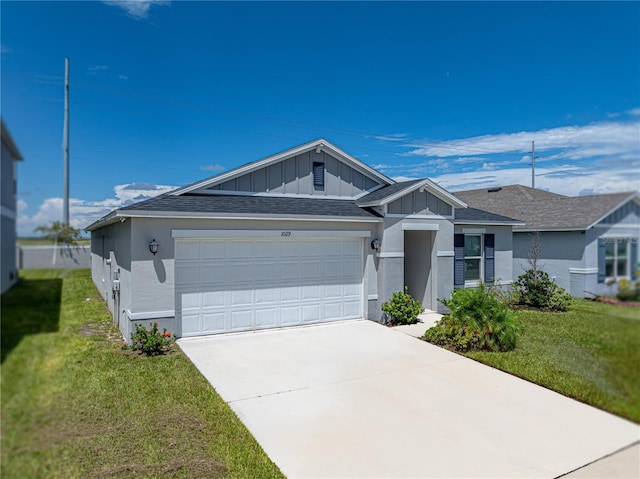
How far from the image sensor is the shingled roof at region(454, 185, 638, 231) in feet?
3.36

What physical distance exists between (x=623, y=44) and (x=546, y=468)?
3.90 meters

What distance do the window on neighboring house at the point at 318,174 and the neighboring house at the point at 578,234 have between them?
9865 millimetres

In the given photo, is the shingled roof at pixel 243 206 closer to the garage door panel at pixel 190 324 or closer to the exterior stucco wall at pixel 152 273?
the exterior stucco wall at pixel 152 273

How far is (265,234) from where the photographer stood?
30.6ft

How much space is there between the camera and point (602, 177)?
1.01m

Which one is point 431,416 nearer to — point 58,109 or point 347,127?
point 347,127

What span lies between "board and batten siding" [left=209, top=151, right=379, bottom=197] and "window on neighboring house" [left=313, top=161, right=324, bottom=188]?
0.09m

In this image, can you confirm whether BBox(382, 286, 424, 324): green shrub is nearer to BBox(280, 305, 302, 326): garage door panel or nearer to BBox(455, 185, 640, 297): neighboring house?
BBox(280, 305, 302, 326): garage door panel

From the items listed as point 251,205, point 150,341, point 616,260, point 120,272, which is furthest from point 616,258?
point 120,272

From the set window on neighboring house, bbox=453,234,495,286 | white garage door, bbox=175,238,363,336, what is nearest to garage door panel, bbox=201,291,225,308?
white garage door, bbox=175,238,363,336

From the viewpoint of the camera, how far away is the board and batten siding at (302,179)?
1135 centimetres

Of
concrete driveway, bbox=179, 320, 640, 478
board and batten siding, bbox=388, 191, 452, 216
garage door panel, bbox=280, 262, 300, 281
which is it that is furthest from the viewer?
board and batten siding, bbox=388, 191, 452, 216

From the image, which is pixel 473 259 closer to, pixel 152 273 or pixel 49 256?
pixel 152 273

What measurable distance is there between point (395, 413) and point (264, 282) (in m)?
5.06
